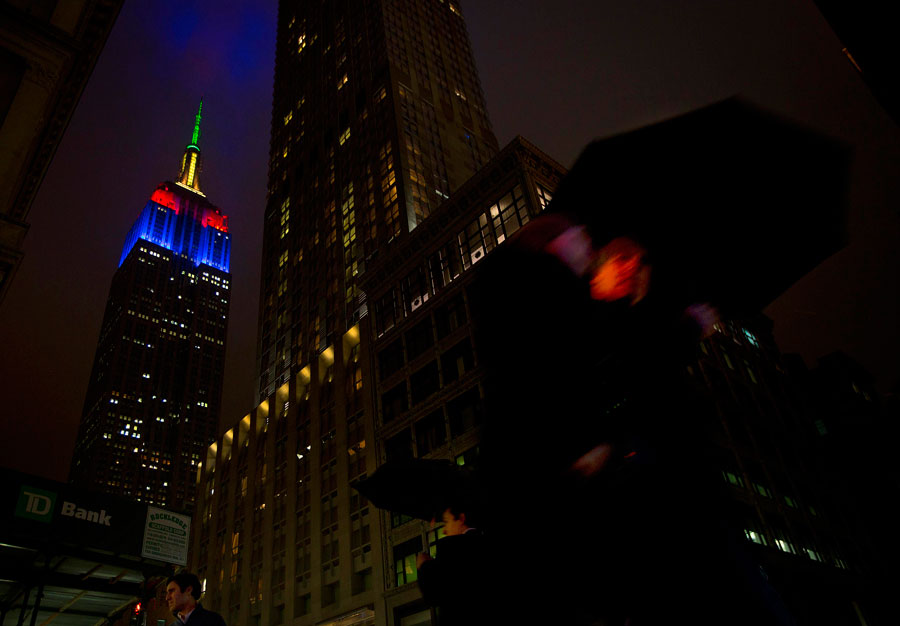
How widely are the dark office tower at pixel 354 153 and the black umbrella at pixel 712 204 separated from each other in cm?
4341

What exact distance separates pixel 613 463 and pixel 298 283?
2472 inches

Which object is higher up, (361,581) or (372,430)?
(372,430)

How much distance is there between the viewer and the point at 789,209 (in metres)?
1.95

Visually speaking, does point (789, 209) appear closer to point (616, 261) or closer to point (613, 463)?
point (616, 261)

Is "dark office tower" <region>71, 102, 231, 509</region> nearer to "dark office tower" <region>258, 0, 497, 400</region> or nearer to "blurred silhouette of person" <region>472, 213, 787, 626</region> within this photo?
"dark office tower" <region>258, 0, 497, 400</region>

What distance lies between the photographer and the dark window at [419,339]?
3707cm

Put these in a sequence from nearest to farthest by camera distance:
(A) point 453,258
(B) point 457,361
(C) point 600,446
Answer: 1. (C) point 600,446
2. (B) point 457,361
3. (A) point 453,258

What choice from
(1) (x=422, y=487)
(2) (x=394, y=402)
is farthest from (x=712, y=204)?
(2) (x=394, y=402)

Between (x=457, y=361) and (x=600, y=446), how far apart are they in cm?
3223

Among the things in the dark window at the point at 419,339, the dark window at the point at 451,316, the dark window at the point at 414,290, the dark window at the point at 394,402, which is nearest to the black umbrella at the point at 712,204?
the dark window at the point at 451,316

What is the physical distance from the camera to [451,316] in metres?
35.8

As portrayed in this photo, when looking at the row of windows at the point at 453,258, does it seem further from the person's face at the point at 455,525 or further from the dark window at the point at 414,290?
the person's face at the point at 455,525

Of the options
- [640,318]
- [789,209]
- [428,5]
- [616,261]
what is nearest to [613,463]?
[640,318]

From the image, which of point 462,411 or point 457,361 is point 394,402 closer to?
point 457,361
